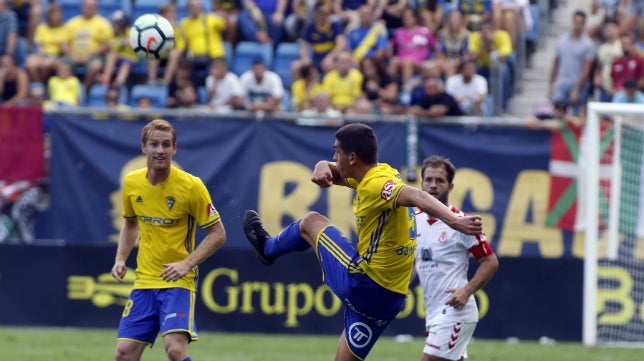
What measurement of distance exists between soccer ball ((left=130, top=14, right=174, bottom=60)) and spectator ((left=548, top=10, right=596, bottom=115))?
8459 mm

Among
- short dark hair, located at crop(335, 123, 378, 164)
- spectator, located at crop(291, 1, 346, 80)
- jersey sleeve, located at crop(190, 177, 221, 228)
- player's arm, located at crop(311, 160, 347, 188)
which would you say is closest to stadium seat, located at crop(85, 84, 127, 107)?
spectator, located at crop(291, 1, 346, 80)

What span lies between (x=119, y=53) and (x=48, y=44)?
121 centimetres

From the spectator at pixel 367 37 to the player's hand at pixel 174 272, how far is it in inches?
416

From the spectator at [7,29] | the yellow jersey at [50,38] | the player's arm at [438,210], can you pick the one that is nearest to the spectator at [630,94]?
the yellow jersey at [50,38]

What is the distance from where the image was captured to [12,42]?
20031 mm

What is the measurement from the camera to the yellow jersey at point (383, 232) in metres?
8.44

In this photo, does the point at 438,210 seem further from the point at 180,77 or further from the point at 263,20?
the point at 263,20

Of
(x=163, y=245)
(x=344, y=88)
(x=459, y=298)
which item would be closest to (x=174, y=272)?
(x=163, y=245)

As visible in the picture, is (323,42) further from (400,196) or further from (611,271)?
(400,196)

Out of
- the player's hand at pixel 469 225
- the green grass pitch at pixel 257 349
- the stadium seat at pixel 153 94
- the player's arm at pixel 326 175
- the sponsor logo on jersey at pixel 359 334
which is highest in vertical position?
the player's arm at pixel 326 175

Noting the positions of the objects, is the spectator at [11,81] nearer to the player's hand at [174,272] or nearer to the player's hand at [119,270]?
the player's hand at [119,270]

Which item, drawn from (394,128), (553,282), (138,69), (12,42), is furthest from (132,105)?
(553,282)

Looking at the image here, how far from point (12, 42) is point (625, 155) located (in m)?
9.79

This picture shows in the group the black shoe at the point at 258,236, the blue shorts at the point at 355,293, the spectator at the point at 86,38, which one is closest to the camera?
the blue shorts at the point at 355,293
